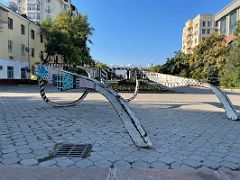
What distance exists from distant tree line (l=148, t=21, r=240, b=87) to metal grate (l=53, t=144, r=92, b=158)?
31.2 m

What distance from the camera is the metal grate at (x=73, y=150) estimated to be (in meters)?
5.07

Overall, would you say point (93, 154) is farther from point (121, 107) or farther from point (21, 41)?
point (21, 41)

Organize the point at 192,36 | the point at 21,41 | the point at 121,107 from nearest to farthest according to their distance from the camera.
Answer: the point at 121,107, the point at 21,41, the point at 192,36

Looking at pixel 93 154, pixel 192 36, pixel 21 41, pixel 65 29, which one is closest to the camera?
pixel 93 154

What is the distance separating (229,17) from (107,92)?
49065 mm


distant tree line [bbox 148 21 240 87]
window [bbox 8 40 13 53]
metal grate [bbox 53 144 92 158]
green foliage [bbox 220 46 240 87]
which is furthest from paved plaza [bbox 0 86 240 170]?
window [bbox 8 40 13 53]

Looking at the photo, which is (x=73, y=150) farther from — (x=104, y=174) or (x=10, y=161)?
(x=104, y=174)

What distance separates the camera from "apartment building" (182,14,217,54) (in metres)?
99.8

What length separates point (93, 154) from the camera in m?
5.11

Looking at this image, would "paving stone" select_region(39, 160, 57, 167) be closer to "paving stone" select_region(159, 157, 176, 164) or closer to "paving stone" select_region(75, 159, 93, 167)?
"paving stone" select_region(75, 159, 93, 167)

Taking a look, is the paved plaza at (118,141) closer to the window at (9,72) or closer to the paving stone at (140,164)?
the paving stone at (140,164)

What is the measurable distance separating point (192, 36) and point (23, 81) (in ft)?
284

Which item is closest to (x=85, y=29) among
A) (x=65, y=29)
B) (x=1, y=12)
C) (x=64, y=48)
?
(x=65, y=29)

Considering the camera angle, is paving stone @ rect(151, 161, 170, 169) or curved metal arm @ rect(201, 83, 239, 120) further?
curved metal arm @ rect(201, 83, 239, 120)
